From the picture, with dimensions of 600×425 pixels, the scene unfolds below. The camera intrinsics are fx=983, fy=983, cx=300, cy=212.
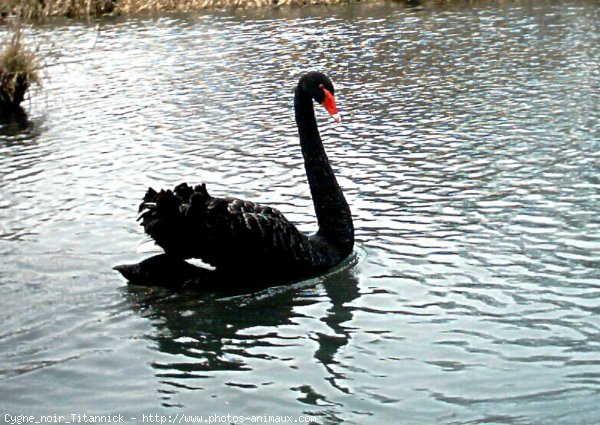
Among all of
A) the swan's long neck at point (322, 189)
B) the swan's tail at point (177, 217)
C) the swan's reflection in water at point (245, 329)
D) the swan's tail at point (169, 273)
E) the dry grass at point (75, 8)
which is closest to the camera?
the swan's reflection in water at point (245, 329)

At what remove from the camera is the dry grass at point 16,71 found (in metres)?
12.3

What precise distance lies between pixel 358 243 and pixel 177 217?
5.10 feet

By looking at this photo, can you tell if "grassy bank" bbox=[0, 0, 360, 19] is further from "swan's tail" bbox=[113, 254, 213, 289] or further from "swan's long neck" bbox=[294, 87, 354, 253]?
"swan's tail" bbox=[113, 254, 213, 289]

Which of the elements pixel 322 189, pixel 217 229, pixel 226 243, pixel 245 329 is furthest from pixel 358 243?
pixel 245 329

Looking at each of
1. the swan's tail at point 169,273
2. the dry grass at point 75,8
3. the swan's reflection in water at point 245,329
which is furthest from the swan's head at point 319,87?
the dry grass at point 75,8

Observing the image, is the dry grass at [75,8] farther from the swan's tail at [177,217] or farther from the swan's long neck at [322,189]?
the swan's tail at [177,217]

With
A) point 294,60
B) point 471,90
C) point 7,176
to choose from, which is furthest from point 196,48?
point 7,176

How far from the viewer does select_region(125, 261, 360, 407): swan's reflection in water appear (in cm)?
481

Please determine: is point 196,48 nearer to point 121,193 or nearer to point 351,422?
point 121,193

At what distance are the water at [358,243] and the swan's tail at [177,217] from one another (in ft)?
1.28

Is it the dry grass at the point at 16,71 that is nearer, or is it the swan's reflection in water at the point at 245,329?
the swan's reflection in water at the point at 245,329

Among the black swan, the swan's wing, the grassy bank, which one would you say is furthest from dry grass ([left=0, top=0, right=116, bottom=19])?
the swan's wing

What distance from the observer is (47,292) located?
237 inches

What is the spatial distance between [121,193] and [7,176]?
149cm
